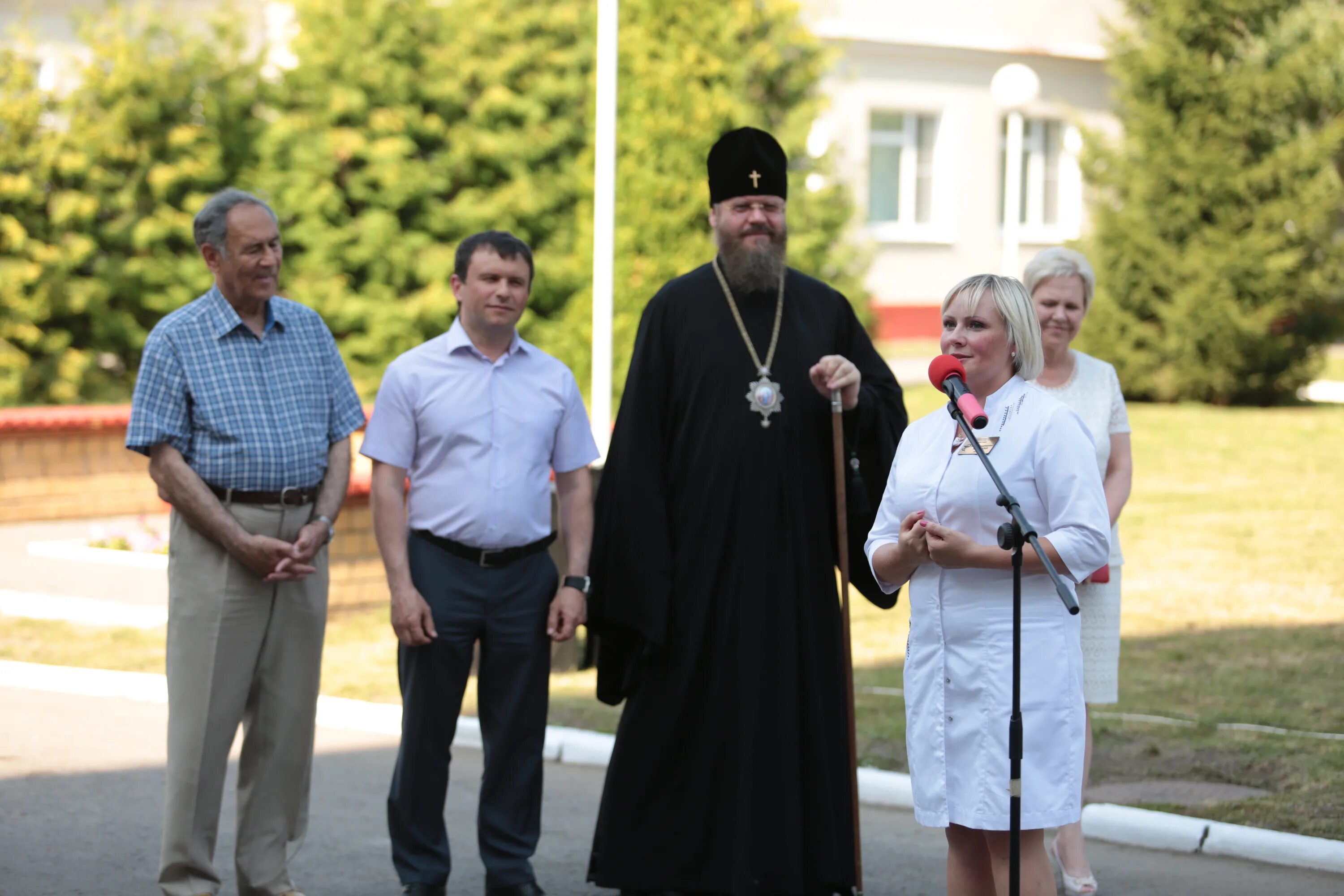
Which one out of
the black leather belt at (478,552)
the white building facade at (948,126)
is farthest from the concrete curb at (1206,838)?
the white building facade at (948,126)

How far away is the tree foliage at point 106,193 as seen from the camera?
14023 mm

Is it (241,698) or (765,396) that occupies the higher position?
(765,396)

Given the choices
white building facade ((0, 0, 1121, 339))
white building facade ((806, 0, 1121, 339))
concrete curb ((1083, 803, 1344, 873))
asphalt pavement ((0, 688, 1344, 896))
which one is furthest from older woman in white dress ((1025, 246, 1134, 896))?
white building facade ((806, 0, 1121, 339))

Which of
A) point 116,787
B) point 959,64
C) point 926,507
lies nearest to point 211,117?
point 116,787

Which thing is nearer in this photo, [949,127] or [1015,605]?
[1015,605]

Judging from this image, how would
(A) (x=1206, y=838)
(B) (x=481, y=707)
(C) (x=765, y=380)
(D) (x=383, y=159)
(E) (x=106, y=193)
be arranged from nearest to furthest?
(C) (x=765, y=380)
(B) (x=481, y=707)
(A) (x=1206, y=838)
(E) (x=106, y=193)
(D) (x=383, y=159)

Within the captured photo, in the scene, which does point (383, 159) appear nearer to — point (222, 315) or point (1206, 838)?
point (222, 315)

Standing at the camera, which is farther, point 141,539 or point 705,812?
point 141,539

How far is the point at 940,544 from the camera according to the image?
149 inches

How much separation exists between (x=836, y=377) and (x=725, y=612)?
33.8 inches

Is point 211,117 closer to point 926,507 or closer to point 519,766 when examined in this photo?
point 519,766

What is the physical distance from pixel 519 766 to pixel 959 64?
24.0 meters

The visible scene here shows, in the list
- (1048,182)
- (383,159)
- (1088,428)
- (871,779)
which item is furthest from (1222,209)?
(1088,428)

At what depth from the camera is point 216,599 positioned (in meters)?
4.98
